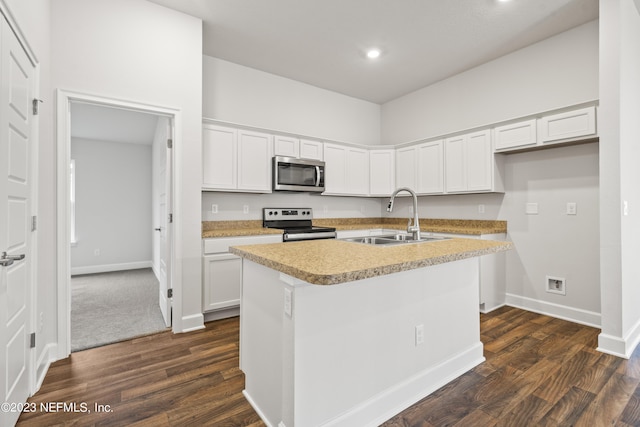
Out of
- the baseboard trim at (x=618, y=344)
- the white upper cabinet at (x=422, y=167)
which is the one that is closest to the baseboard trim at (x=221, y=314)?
the white upper cabinet at (x=422, y=167)

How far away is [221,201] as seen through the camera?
12.0ft

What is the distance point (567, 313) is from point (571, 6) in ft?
9.74

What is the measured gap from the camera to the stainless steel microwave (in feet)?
12.3

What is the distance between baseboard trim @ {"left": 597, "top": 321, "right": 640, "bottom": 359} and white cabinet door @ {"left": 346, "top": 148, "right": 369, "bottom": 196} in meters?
3.07

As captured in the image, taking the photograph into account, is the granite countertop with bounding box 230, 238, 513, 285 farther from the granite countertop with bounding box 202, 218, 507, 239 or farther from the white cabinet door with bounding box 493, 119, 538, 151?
the white cabinet door with bounding box 493, 119, 538, 151

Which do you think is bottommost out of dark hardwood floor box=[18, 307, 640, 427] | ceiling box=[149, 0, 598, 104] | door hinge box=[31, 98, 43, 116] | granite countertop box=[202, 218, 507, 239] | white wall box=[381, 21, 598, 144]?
dark hardwood floor box=[18, 307, 640, 427]

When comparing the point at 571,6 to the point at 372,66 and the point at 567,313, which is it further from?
the point at 567,313

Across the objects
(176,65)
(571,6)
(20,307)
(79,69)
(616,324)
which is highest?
(571,6)

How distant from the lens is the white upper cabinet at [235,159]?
10.8 ft

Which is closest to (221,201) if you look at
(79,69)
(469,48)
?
(79,69)

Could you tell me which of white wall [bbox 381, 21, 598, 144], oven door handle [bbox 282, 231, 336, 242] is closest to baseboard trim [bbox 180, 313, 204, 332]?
oven door handle [bbox 282, 231, 336, 242]

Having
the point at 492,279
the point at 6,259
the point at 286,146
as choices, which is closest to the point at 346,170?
the point at 286,146

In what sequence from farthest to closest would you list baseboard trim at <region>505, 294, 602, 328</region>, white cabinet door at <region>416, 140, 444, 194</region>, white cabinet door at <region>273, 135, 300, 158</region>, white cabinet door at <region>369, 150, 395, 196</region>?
white cabinet door at <region>369, 150, 395, 196</region>
white cabinet door at <region>416, 140, 444, 194</region>
white cabinet door at <region>273, 135, 300, 158</region>
baseboard trim at <region>505, 294, 602, 328</region>

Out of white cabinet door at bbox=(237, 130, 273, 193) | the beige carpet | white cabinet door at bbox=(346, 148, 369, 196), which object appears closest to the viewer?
the beige carpet
